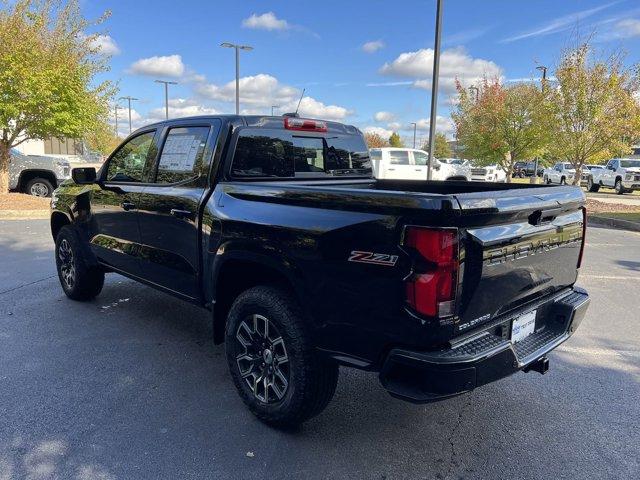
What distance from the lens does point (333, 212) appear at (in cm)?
261

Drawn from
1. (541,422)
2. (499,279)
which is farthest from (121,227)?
(541,422)

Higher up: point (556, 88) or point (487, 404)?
point (556, 88)

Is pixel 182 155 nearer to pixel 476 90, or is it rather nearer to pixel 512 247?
pixel 512 247

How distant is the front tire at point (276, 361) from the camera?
9.18 ft

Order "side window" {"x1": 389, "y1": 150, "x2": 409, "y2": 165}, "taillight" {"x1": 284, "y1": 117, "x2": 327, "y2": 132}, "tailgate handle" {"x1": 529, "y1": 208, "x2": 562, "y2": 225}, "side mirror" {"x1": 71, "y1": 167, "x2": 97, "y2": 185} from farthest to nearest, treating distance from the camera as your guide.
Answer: "side window" {"x1": 389, "y1": 150, "x2": 409, "y2": 165} < "side mirror" {"x1": 71, "y1": 167, "x2": 97, "y2": 185} < "taillight" {"x1": 284, "y1": 117, "x2": 327, "y2": 132} < "tailgate handle" {"x1": 529, "y1": 208, "x2": 562, "y2": 225}

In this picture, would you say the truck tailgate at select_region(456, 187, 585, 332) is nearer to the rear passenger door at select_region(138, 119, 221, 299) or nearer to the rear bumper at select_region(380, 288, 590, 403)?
the rear bumper at select_region(380, 288, 590, 403)

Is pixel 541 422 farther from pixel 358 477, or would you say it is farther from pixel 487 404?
pixel 358 477

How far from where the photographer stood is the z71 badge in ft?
7.64

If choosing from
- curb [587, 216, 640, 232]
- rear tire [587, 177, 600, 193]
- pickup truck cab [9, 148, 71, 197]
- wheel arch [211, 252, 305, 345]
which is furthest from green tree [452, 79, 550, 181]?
wheel arch [211, 252, 305, 345]

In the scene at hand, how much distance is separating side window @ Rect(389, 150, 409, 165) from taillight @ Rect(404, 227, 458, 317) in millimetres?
17438

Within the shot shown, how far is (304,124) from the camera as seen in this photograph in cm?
402

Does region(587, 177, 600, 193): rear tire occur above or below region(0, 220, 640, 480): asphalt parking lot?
above

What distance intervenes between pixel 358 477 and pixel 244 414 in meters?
0.93

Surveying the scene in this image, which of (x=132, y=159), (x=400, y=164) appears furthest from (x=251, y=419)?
(x=400, y=164)
